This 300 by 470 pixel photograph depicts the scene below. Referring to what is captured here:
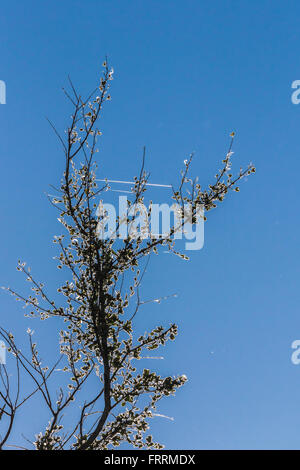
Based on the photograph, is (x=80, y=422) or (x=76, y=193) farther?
(x=76, y=193)

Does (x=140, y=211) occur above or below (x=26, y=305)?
above

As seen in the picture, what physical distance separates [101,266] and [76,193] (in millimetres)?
1880

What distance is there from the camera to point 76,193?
10438 mm
